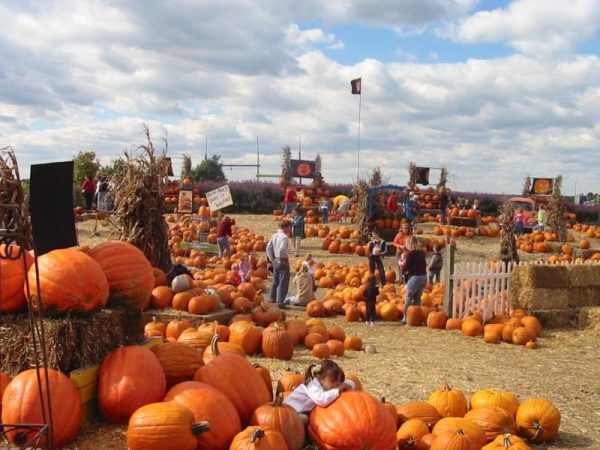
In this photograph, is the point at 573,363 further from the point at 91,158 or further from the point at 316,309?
the point at 91,158

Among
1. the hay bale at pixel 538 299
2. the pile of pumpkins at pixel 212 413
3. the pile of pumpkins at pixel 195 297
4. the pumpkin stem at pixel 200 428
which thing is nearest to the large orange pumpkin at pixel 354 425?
the pile of pumpkins at pixel 212 413

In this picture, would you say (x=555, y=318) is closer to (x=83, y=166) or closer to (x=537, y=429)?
(x=537, y=429)

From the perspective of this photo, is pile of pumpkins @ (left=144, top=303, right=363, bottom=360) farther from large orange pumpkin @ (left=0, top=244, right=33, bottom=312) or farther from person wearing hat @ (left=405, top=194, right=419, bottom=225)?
person wearing hat @ (left=405, top=194, right=419, bottom=225)

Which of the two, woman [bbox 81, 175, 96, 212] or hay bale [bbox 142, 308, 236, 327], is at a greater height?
woman [bbox 81, 175, 96, 212]

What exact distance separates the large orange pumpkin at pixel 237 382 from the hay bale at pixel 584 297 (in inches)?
327

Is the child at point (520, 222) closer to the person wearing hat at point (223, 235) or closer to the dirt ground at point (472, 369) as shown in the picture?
the person wearing hat at point (223, 235)

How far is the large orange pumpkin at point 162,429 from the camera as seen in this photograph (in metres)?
3.53

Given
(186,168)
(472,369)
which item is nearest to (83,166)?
(186,168)

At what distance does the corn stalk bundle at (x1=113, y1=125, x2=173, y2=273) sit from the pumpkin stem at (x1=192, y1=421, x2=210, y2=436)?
620 centimetres

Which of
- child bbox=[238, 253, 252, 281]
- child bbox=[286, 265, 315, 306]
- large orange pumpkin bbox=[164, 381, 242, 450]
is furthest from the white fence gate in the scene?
large orange pumpkin bbox=[164, 381, 242, 450]

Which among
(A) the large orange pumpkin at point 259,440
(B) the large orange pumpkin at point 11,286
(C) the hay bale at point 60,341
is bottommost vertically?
(A) the large orange pumpkin at point 259,440

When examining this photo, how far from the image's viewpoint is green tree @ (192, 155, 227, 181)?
138 ft

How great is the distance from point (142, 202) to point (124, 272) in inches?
200

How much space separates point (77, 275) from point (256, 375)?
138 cm
